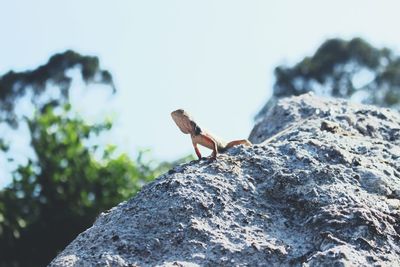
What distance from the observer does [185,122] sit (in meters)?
4.33

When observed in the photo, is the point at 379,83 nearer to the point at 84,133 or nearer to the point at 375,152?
the point at 84,133

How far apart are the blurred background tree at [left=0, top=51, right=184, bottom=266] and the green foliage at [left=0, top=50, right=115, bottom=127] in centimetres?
1944

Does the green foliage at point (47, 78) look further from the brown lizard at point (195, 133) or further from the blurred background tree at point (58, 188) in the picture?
the brown lizard at point (195, 133)

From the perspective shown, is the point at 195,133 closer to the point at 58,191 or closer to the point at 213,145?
the point at 213,145

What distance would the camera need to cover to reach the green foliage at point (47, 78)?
107 ft

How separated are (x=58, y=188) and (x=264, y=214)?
8.67m

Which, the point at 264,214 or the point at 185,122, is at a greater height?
the point at 185,122

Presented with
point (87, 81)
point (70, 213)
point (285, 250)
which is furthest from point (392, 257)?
point (87, 81)

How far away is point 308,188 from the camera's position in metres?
3.41

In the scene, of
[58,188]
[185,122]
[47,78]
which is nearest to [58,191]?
[58,188]

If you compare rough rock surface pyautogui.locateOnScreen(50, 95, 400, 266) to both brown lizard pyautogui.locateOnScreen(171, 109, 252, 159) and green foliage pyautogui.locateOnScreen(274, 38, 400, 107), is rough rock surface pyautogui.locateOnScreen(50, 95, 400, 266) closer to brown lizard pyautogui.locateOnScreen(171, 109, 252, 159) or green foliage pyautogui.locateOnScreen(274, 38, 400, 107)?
brown lizard pyautogui.locateOnScreen(171, 109, 252, 159)

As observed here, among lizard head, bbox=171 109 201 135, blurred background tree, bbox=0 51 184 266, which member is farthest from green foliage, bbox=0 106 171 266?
lizard head, bbox=171 109 201 135

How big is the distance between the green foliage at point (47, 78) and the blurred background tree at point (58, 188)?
19.4 m

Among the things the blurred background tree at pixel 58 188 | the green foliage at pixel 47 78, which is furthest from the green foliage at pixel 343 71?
the blurred background tree at pixel 58 188
